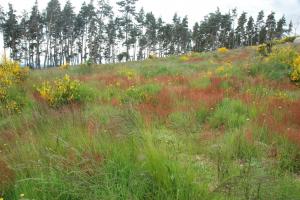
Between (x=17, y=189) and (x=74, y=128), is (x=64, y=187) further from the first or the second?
(x=74, y=128)

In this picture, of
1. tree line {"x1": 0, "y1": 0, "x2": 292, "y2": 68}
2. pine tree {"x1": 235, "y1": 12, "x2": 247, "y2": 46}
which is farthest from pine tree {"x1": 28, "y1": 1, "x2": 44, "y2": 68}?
pine tree {"x1": 235, "y1": 12, "x2": 247, "y2": 46}

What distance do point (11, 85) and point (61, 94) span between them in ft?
6.43

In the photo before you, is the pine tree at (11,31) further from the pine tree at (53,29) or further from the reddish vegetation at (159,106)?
the reddish vegetation at (159,106)

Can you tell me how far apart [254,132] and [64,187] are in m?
2.97

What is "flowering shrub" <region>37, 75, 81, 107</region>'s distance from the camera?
24.3 feet

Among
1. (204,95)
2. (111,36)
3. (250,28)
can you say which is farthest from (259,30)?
(204,95)

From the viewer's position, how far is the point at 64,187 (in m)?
2.59

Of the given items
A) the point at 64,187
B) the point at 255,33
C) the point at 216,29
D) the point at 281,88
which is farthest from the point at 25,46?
the point at 64,187

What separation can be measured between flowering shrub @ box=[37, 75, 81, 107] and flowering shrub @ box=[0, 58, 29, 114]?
2.21 ft

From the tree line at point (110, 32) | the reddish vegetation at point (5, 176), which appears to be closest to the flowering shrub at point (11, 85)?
the reddish vegetation at point (5, 176)

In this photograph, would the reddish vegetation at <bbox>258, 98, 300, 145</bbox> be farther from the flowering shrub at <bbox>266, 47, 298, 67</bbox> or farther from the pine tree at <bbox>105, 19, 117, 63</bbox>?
the pine tree at <bbox>105, 19, 117, 63</bbox>

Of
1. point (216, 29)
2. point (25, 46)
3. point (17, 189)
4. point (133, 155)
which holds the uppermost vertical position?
point (216, 29)

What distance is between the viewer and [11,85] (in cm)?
852

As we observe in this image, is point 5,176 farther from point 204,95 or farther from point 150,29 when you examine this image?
point 150,29
